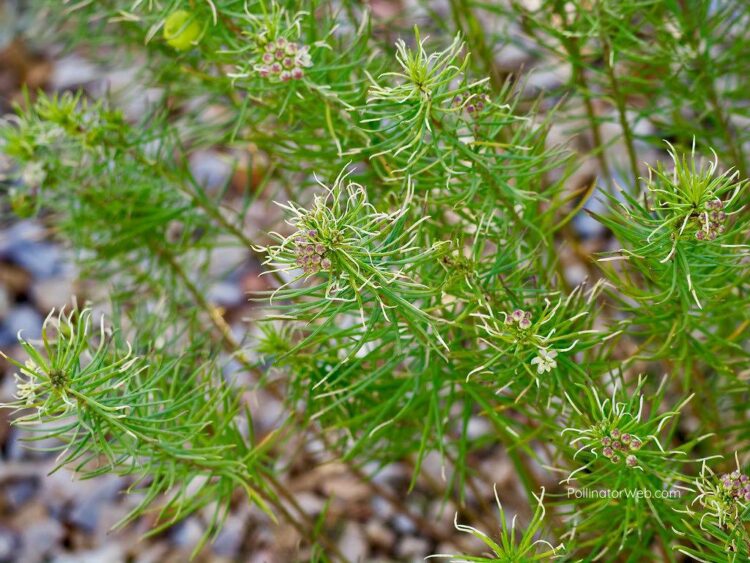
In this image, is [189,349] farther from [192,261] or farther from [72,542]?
[72,542]

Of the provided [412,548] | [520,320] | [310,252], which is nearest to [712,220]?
[520,320]

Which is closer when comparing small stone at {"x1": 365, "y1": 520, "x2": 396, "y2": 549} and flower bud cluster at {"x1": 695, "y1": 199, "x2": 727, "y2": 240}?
flower bud cluster at {"x1": 695, "y1": 199, "x2": 727, "y2": 240}

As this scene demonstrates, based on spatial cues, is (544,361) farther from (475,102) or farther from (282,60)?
(282,60)

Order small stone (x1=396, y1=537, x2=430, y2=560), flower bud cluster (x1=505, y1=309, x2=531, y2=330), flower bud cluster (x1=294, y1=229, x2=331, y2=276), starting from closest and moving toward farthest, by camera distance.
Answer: flower bud cluster (x1=294, y1=229, x2=331, y2=276) < flower bud cluster (x1=505, y1=309, x2=531, y2=330) < small stone (x1=396, y1=537, x2=430, y2=560)

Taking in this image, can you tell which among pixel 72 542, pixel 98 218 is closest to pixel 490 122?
pixel 98 218

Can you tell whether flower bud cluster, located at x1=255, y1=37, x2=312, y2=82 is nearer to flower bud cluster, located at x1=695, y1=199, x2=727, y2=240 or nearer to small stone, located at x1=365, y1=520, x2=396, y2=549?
flower bud cluster, located at x1=695, y1=199, x2=727, y2=240

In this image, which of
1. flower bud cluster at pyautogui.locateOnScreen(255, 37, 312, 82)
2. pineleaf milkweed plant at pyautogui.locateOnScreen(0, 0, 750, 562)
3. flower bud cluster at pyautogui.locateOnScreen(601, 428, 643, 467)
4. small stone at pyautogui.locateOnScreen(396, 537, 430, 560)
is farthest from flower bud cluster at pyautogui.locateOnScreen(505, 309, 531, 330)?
small stone at pyautogui.locateOnScreen(396, 537, 430, 560)
